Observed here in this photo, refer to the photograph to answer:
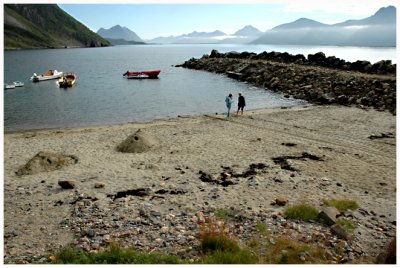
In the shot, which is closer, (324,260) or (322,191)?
(324,260)

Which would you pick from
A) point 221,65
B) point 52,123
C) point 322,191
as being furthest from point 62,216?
point 221,65

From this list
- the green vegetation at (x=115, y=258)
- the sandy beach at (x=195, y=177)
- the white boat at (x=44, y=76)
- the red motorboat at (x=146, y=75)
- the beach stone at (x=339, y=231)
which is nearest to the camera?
the green vegetation at (x=115, y=258)

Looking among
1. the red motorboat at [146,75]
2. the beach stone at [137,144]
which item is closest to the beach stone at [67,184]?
the beach stone at [137,144]

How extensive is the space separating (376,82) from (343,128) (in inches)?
802

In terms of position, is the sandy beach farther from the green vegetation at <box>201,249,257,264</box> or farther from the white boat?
the white boat

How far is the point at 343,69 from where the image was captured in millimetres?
65625

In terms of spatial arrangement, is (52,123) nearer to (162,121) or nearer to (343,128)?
(162,121)

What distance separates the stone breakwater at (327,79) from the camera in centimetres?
4331

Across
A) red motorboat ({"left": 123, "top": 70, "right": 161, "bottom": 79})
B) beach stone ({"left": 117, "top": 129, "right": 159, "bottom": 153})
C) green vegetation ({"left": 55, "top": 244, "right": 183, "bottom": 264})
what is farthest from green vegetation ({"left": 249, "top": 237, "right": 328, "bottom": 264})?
red motorboat ({"left": 123, "top": 70, "right": 161, "bottom": 79})

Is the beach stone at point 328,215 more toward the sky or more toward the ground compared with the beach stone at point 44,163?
more toward the sky

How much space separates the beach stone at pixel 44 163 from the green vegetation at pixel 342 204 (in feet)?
47.8

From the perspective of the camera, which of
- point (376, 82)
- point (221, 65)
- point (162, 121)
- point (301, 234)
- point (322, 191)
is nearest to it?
point (301, 234)

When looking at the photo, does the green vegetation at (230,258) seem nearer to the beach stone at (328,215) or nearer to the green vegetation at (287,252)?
the green vegetation at (287,252)

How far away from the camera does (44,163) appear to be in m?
20.6
